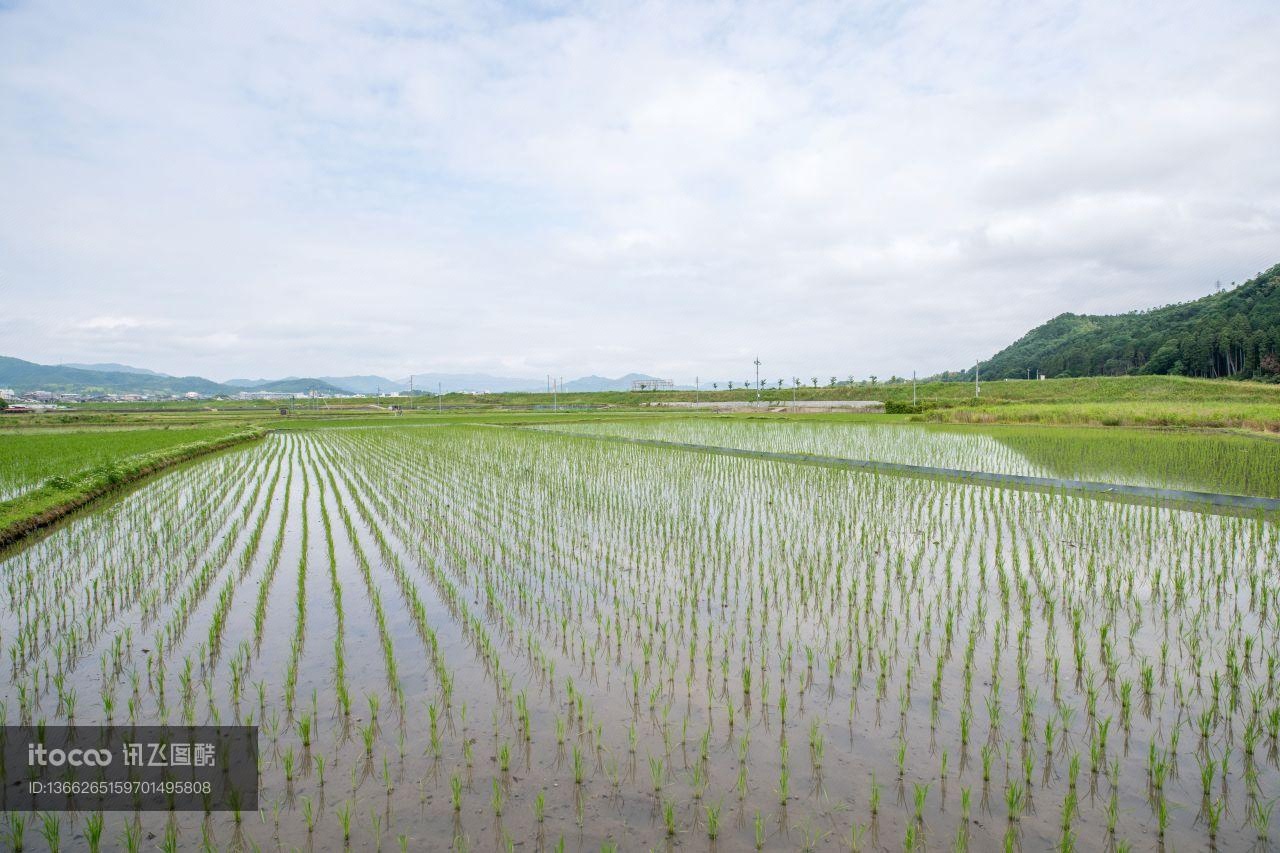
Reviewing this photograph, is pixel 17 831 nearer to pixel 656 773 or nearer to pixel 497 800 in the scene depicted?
pixel 497 800

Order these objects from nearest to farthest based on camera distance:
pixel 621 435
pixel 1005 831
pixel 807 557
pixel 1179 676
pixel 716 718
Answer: pixel 1005 831
pixel 716 718
pixel 1179 676
pixel 807 557
pixel 621 435

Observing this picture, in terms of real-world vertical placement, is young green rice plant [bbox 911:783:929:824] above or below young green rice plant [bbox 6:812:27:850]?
below

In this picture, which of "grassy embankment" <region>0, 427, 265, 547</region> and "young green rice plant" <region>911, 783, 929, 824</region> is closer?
"young green rice plant" <region>911, 783, 929, 824</region>

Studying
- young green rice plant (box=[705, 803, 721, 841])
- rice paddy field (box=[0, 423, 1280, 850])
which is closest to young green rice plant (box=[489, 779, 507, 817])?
rice paddy field (box=[0, 423, 1280, 850])

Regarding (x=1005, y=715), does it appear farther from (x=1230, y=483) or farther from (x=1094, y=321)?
(x=1094, y=321)

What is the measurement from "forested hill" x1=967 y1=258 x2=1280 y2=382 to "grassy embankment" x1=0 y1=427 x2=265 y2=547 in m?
59.4

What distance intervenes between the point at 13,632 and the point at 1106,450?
18054mm

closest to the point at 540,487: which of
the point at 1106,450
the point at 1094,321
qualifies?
the point at 1106,450

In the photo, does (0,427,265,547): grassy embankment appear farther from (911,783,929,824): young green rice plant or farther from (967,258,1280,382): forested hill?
(967,258,1280,382): forested hill

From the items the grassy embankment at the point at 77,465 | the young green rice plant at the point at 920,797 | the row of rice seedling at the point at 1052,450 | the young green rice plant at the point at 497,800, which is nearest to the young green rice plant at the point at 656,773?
the young green rice plant at the point at 497,800

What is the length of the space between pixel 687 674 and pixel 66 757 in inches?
118

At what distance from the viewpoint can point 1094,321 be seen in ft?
321

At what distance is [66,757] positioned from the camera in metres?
3.02

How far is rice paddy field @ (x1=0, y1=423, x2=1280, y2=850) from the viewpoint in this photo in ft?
8.50
